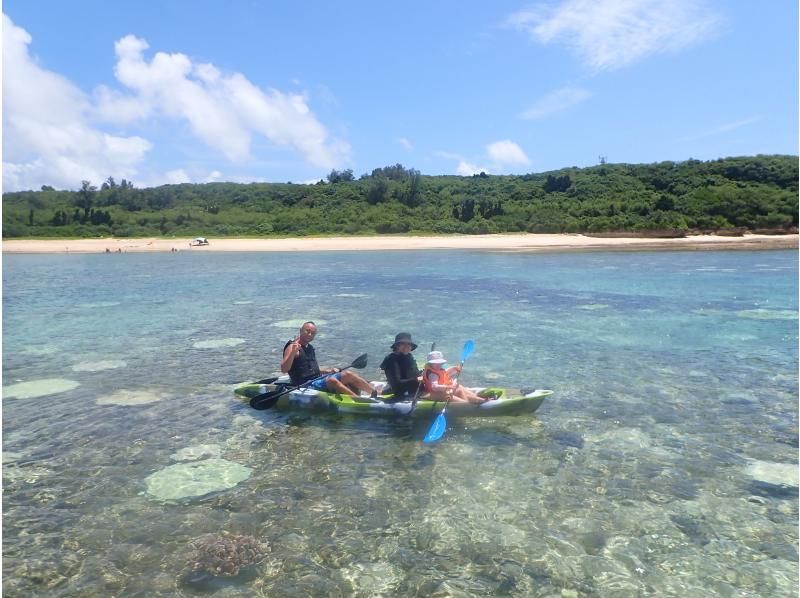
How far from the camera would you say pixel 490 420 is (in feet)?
31.2

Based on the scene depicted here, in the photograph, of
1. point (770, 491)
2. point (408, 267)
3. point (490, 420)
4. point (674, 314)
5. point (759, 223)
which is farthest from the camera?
point (759, 223)

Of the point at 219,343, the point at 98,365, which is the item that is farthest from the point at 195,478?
the point at 219,343

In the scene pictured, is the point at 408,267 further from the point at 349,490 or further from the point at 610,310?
the point at 349,490

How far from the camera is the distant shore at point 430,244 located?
190 feet

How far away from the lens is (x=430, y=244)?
62.5m

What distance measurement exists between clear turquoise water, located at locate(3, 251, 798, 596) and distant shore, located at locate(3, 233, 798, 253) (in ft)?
138

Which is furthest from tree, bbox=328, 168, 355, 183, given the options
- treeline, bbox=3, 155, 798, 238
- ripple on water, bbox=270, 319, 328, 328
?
ripple on water, bbox=270, 319, 328, 328

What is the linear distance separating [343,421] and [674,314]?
51.2 ft

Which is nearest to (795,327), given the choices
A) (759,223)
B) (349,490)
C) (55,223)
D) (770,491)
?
(770,491)

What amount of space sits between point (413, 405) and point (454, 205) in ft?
268

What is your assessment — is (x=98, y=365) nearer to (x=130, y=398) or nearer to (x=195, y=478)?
(x=130, y=398)

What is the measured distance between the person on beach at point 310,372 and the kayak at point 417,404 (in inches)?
7.3

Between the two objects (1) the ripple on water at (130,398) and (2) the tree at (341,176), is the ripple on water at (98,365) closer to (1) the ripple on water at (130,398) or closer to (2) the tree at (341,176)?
(1) the ripple on water at (130,398)

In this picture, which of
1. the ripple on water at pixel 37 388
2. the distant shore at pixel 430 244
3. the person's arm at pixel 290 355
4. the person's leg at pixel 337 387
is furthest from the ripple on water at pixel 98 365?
the distant shore at pixel 430 244
